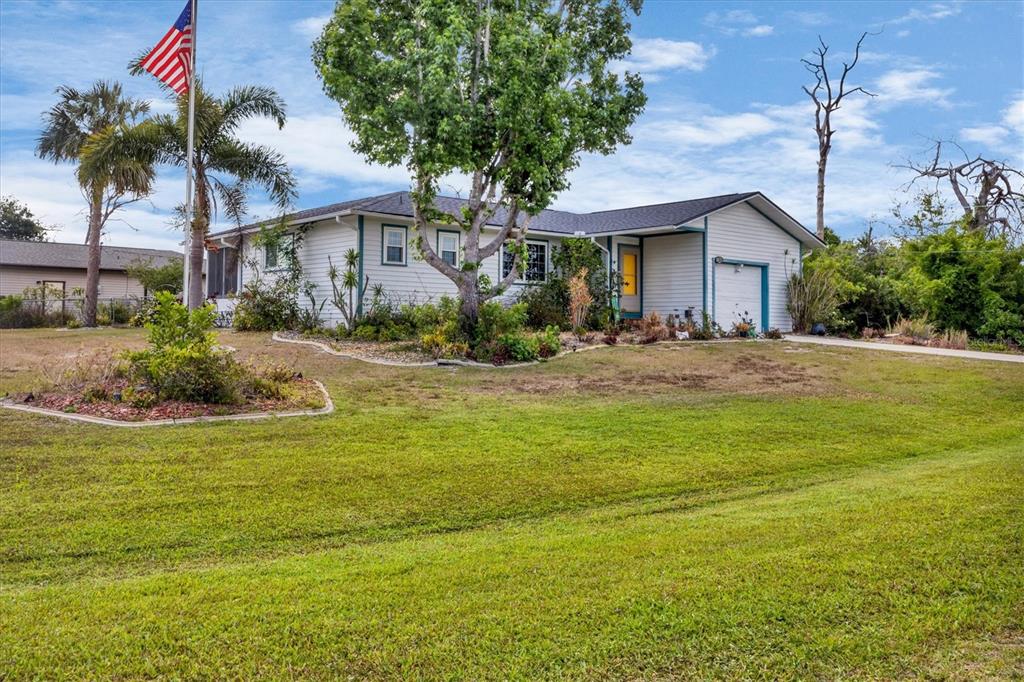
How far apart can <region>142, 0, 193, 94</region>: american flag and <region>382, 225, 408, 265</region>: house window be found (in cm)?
674

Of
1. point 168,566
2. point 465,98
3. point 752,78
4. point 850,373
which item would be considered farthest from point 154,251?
point 168,566

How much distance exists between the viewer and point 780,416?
10.3m

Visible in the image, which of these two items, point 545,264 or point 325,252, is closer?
point 325,252

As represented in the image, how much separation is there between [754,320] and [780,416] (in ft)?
42.5

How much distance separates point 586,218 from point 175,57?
1501 cm

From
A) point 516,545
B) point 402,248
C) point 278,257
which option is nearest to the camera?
point 516,545

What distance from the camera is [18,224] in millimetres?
51094

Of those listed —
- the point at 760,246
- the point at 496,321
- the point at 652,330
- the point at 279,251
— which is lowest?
the point at 652,330

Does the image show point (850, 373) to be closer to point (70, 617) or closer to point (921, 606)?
point (921, 606)

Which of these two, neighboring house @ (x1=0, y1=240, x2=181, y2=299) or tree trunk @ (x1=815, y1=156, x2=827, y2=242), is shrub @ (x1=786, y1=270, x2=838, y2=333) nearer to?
tree trunk @ (x1=815, y1=156, x2=827, y2=242)

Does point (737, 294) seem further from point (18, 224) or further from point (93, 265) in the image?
point (18, 224)

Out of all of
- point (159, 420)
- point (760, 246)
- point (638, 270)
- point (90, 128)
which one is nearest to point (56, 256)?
point (90, 128)

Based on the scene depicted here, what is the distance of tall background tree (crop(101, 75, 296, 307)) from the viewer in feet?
69.5

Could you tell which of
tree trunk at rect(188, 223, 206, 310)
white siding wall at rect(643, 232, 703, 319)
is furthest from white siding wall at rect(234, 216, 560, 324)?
white siding wall at rect(643, 232, 703, 319)
